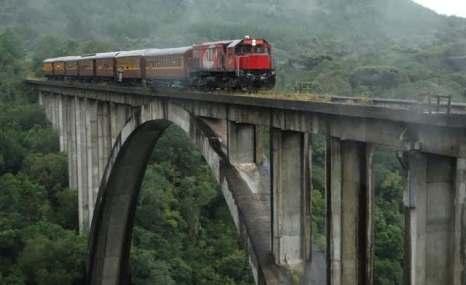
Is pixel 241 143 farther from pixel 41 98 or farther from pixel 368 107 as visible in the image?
pixel 41 98

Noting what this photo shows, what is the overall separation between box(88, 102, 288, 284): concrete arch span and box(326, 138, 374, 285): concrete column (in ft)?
9.41

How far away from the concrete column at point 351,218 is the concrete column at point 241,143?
17.6 feet

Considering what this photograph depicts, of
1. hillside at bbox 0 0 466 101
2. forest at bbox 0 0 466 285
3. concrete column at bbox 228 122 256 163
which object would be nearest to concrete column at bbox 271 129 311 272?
forest at bbox 0 0 466 285

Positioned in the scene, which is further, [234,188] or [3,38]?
[3,38]

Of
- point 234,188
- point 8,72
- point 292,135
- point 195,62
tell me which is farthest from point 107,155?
point 8,72

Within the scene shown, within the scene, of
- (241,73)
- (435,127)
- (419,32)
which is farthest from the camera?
(419,32)

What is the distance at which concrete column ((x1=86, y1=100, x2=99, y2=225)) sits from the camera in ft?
99.3

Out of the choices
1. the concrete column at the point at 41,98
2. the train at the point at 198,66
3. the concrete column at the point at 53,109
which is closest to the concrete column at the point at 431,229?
the train at the point at 198,66

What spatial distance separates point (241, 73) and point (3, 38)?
61938mm

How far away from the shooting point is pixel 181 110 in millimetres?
20453

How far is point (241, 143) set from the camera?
54.2 ft

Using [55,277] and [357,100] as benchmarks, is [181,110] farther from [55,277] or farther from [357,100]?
[55,277]

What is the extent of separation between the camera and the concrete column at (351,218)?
1048 centimetres

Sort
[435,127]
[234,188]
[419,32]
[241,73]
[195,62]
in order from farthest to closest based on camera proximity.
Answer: [419,32] → [195,62] → [241,73] → [234,188] → [435,127]
